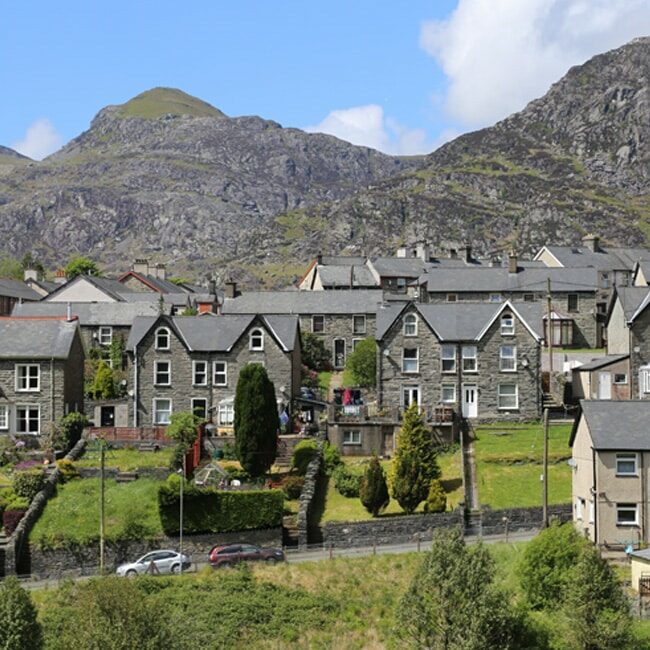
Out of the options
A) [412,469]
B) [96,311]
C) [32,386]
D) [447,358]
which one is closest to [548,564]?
[412,469]

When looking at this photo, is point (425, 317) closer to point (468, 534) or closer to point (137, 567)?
point (468, 534)

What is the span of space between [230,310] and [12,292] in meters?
38.6

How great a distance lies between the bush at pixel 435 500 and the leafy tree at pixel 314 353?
114 ft

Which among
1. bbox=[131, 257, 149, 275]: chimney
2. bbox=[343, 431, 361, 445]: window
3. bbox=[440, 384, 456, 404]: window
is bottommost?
bbox=[343, 431, 361, 445]: window

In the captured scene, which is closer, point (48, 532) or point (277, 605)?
point (277, 605)

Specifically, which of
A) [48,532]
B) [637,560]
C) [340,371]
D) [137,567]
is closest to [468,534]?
[637,560]

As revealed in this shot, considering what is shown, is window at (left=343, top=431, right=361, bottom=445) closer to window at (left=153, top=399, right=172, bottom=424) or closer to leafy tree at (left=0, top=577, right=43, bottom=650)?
window at (left=153, top=399, right=172, bottom=424)

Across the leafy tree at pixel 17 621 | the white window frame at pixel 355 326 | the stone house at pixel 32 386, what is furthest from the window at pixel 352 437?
the leafy tree at pixel 17 621

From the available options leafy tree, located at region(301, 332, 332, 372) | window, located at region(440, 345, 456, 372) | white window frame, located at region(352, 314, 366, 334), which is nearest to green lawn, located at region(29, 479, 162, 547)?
window, located at region(440, 345, 456, 372)

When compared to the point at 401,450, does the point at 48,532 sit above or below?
below

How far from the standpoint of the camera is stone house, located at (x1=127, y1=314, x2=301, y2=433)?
210 ft

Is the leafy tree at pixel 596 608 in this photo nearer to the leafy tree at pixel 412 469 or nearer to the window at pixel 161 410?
the leafy tree at pixel 412 469

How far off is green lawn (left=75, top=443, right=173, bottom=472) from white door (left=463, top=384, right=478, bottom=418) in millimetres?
Answer: 18477

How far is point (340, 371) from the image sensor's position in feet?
276
